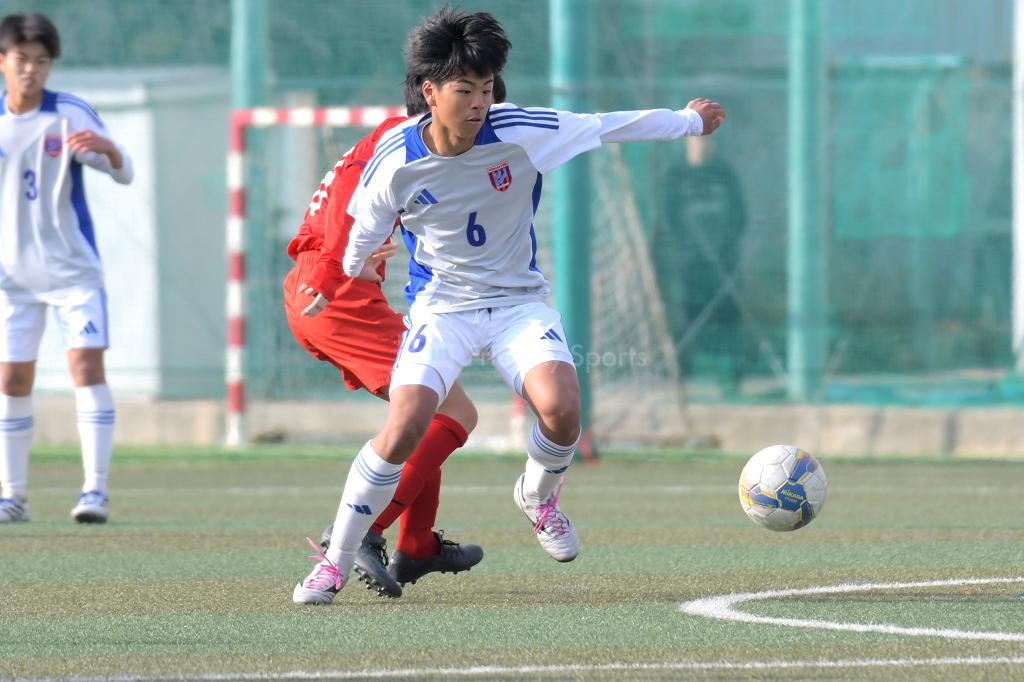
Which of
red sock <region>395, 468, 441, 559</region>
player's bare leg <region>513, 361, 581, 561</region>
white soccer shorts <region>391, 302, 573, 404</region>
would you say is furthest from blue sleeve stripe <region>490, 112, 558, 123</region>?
red sock <region>395, 468, 441, 559</region>

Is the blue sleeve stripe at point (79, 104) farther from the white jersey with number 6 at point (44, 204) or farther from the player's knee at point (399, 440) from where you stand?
the player's knee at point (399, 440)

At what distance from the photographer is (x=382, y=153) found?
5773mm

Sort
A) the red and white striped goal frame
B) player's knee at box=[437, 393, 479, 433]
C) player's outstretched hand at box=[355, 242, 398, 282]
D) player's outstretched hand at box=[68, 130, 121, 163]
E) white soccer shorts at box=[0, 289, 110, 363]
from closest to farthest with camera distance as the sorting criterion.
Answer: player's outstretched hand at box=[355, 242, 398, 282]
player's knee at box=[437, 393, 479, 433]
player's outstretched hand at box=[68, 130, 121, 163]
white soccer shorts at box=[0, 289, 110, 363]
the red and white striped goal frame

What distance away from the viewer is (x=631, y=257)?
12.8 meters

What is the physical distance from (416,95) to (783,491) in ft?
6.01

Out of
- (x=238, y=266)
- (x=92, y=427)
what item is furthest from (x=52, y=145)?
(x=238, y=266)

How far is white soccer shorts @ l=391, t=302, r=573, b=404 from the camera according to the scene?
5.68 metres

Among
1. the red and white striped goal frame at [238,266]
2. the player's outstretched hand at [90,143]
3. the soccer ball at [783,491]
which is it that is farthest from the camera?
the red and white striped goal frame at [238,266]

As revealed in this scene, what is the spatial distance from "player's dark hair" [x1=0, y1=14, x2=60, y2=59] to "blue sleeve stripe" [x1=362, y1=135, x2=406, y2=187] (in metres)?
2.79

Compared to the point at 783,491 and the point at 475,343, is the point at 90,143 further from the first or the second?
the point at 783,491

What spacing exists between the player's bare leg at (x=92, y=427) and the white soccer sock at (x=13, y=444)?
0.92ft

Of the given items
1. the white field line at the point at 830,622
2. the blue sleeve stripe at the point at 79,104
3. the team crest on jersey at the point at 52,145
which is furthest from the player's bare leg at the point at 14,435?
the white field line at the point at 830,622

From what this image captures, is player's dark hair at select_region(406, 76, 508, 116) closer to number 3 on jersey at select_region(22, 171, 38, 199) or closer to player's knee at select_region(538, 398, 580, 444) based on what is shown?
player's knee at select_region(538, 398, 580, 444)

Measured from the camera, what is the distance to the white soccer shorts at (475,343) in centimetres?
568
